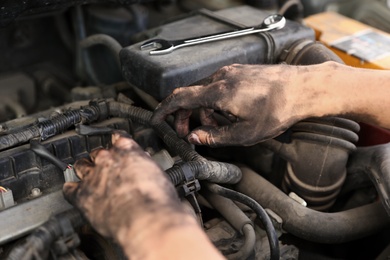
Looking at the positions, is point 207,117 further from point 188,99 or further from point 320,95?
point 320,95

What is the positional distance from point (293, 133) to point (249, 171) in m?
0.13

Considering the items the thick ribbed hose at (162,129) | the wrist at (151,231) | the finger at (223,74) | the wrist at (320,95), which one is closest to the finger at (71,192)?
the wrist at (151,231)

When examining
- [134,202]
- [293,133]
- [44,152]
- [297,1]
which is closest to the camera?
[134,202]

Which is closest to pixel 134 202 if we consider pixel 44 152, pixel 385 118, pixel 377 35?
pixel 44 152

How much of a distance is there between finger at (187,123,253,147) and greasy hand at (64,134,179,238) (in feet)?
0.62

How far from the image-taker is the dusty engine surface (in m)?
0.87

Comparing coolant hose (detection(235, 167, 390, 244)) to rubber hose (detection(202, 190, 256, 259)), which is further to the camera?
coolant hose (detection(235, 167, 390, 244))

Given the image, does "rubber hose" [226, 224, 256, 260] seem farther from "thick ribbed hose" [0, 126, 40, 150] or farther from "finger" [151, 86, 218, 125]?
"thick ribbed hose" [0, 126, 40, 150]

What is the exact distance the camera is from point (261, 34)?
3.77ft

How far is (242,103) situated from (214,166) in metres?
0.13

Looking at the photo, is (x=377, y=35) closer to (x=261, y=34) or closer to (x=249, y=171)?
(x=261, y=34)

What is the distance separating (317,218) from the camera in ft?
3.28

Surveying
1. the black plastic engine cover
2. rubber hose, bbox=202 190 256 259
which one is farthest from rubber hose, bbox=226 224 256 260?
the black plastic engine cover

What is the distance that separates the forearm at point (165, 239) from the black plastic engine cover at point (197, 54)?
15.3 inches
